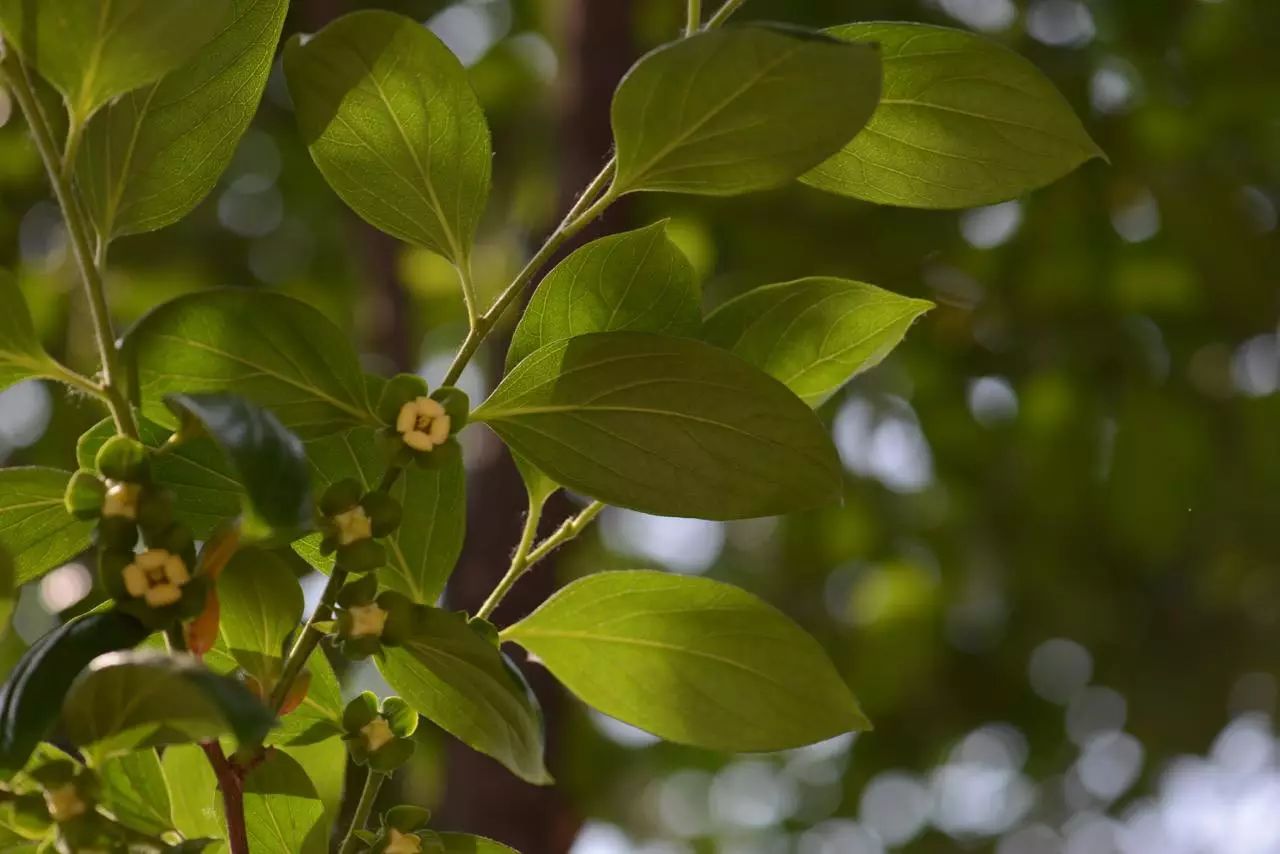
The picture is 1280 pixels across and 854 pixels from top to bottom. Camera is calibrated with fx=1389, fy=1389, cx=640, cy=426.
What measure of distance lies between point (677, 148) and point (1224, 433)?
1.54m

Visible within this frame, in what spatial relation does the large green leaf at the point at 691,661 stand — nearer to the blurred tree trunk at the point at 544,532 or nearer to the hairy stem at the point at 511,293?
the hairy stem at the point at 511,293

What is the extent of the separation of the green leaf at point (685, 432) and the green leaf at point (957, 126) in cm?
8

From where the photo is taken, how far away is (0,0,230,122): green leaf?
355 mm

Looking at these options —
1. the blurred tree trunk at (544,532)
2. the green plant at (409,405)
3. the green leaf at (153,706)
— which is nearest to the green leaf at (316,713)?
the green plant at (409,405)

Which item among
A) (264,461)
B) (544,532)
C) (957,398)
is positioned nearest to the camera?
(264,461)

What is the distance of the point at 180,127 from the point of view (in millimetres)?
409

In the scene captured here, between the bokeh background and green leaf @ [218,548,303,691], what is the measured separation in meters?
0.64

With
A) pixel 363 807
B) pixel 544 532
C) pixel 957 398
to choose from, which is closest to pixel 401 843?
pixel 363 807

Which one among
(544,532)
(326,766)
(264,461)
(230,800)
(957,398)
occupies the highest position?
(264,461)

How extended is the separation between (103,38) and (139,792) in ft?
0.74

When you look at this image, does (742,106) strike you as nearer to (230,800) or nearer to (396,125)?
(396,125)

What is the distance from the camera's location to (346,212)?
1752mm

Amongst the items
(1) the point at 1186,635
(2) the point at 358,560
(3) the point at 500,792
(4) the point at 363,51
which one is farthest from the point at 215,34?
(1) the point at 1186,635

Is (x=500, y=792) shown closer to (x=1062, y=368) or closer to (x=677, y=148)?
(x=677, y=148)
